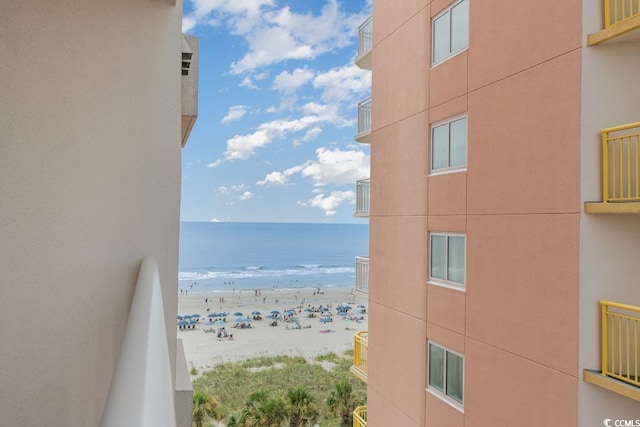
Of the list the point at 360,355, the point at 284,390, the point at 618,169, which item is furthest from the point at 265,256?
the point at 618,169

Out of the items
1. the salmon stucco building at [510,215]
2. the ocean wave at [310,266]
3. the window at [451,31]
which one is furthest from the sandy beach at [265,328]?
the window at [451,31]

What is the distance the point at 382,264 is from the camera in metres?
9.47

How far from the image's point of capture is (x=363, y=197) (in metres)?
10.9

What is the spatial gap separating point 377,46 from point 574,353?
7235 millimetres

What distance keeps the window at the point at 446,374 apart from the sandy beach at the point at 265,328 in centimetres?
2191

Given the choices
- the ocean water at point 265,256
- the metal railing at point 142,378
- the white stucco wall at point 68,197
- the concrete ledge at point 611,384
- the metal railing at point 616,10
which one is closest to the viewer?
the metal railing at point 142,378

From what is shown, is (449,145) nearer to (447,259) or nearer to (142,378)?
(447,259)

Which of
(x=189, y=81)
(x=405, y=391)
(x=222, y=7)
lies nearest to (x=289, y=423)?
(x=405, y=391)

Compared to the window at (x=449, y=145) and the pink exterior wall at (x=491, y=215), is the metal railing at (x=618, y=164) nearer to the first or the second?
the pink exterior wall at (x=491, y=215)

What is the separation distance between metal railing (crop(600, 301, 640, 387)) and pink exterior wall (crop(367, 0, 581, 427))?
0.90 ft

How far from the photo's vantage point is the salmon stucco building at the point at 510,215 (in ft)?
16.2

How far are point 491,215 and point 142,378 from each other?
229 inches

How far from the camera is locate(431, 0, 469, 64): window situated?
7227 millimetres

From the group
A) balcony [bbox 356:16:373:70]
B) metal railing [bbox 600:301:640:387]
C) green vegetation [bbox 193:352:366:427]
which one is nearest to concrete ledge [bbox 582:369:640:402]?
metal railing [bbox 600:301:640:387]
